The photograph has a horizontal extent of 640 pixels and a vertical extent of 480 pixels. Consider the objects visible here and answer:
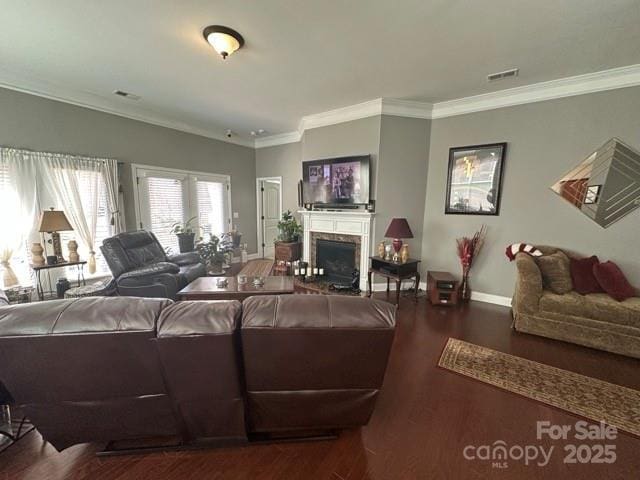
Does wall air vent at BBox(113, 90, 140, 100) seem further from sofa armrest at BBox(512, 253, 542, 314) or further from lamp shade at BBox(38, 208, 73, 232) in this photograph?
sofa armrest at BBox(512, 253, 542, 314)

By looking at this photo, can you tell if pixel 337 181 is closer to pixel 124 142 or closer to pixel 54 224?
pixel 124 142

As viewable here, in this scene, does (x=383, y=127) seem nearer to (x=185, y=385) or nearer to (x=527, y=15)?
(x=527, y=15)

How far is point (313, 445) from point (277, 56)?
348cm

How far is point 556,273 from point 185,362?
3.79 meters

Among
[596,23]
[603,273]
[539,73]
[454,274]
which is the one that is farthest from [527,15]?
[454,274]

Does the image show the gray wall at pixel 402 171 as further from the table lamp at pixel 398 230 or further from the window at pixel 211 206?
the window at pixel 211 206

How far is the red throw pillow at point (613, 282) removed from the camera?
266cm

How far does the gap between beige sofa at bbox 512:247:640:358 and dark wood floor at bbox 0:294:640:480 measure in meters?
0.43

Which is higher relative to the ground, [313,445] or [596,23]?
[596,23]

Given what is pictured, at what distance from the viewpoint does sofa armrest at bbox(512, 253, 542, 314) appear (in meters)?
2.86

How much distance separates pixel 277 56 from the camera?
2.73 metres

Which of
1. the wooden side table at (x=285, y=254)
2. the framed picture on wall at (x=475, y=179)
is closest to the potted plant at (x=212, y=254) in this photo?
the wooden side table at (x=285, y=254)

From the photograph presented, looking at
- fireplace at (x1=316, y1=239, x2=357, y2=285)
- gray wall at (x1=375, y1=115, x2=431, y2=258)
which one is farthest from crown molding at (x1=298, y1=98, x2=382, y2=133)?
fireplace at (x1=316, y1=239, x2=357, y2=285)

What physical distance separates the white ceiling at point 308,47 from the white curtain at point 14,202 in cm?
97
